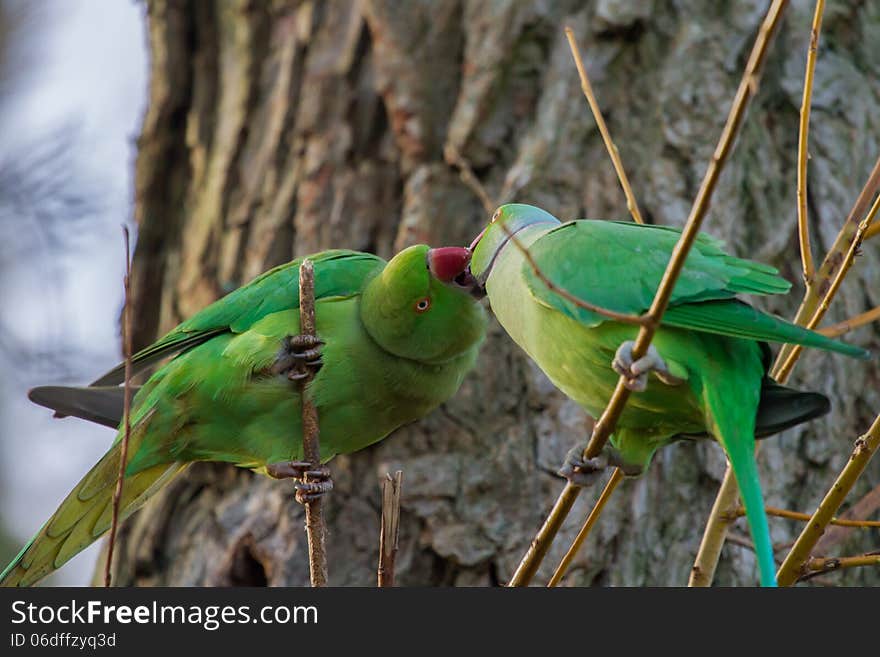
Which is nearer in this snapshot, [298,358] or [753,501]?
[753,501]

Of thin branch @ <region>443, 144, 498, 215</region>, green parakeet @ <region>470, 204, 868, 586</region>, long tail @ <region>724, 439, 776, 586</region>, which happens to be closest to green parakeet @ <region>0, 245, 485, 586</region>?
green parakeet @ <region>470, 204, 868, 586</region>

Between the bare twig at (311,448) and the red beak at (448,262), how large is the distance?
1.58 ft

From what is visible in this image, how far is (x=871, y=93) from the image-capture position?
395 cm

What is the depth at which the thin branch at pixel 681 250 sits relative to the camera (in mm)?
1459

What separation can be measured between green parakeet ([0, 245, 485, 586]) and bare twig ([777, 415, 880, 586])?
1.34m

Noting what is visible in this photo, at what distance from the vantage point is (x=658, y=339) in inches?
93.0

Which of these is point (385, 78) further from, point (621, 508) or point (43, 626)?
point (43, 626)

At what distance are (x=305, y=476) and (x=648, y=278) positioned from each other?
1.00 metres

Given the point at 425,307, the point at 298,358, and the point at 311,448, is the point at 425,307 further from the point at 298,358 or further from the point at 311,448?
the point at 311,448

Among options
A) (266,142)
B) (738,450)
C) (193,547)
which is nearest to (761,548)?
(738,450)

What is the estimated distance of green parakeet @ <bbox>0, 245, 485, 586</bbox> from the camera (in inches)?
121

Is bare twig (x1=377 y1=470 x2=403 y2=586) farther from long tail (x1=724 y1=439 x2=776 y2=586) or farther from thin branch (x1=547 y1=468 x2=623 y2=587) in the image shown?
long tail (x1=724 y1=439 x2=776 y2=586)

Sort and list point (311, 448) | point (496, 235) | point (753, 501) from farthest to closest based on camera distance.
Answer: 1. point (496, 235)
2. point (311, 448)
3. point (753, 501)

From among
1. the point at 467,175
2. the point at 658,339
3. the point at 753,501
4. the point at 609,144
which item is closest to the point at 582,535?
the point at 753,501
